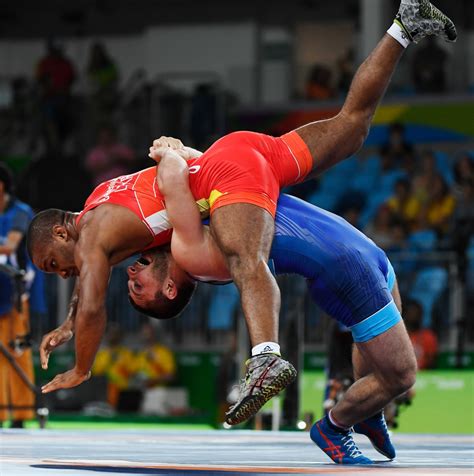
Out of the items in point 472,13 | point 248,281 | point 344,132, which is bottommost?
point 248,281

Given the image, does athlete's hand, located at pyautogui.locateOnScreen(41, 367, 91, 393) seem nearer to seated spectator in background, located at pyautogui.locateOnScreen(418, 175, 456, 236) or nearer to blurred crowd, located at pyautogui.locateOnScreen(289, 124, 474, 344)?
blurred crowd, located at pyautogui.locateOnScreen(289, 124, 474, 344)

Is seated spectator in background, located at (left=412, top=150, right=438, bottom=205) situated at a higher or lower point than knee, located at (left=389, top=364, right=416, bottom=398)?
higher

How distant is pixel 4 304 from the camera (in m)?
9.74

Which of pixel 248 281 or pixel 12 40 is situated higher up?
pixel 12 40

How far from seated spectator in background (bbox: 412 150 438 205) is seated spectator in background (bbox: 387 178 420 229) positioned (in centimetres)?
7

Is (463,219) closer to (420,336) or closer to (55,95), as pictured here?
(420,336)

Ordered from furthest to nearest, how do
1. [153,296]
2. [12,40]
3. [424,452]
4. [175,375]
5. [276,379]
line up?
[12,40]
[175,375]
[424,452]
[153,296]
[276,379]

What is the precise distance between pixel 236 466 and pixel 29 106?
581 inches

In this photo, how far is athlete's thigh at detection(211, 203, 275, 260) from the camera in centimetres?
476

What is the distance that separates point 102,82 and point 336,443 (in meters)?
14.4

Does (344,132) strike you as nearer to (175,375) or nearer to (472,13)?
(175,375)

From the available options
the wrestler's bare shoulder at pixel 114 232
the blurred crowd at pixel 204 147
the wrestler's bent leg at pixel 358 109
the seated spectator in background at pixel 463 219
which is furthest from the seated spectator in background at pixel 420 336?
the wrestler's bare shoulder at pixel 114 232

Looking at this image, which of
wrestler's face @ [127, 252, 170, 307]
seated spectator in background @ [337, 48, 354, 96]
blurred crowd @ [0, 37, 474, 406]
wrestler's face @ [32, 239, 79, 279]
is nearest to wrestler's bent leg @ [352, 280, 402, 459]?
wrestler's face @ [127, 252, 170, 307]

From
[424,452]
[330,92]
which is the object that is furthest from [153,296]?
[330,92]
